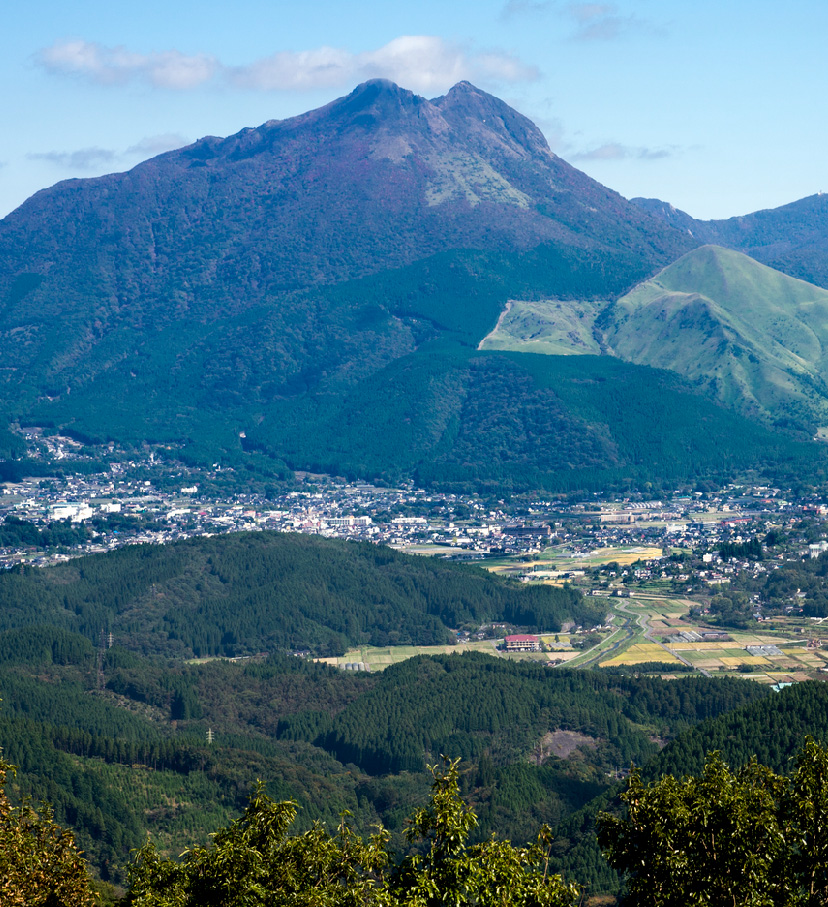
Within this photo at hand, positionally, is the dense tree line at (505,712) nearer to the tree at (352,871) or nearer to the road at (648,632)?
the road at (648,632)

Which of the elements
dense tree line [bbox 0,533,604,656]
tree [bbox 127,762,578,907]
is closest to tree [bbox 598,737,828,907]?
tree [bbox 127,762,578,907]

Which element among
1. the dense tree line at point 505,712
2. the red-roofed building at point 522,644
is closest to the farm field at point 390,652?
the red-roofed building at point 522,644

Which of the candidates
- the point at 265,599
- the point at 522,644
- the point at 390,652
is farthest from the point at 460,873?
the point at 265,599

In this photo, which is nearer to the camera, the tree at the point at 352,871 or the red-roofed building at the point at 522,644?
the tree at the point at 352,871

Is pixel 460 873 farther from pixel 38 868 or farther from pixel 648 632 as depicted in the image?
pixel 648 632

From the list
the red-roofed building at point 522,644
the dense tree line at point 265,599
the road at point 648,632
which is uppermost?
the dense tree line at point 265,599
